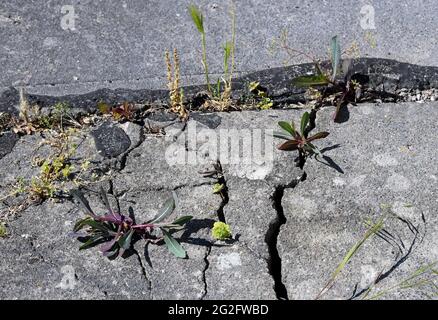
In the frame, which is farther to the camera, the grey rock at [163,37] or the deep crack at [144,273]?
the grey rock at [163,37]

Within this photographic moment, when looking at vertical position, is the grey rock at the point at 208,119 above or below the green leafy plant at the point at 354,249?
above

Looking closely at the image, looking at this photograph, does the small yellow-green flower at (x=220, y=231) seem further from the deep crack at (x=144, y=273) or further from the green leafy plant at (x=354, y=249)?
the green leafy plant at (x=354, y=249)

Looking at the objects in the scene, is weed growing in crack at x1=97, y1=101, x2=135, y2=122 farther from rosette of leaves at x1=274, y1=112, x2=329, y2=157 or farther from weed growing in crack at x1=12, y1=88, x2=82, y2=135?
rosette of leaves at x1=274, y1=112, x2=329, y2=157

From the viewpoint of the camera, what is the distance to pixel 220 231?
258 cm

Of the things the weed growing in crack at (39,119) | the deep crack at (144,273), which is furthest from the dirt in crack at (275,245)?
the weed growing in crack at (39,119)

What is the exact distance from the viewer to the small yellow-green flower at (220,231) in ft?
8.47

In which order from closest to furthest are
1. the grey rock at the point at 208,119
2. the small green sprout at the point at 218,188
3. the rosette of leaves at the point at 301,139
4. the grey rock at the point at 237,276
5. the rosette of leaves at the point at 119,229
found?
the grey rock at the point at 237,276 → the rosette of leaves at the point at 119,229 → the small green sprout at the point at 218,188 → the rosette of leaves at the point at 301,139 → the grey rock at the point at 208,119

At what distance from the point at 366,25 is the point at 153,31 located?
99cm

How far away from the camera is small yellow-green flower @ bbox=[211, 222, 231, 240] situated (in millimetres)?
2582

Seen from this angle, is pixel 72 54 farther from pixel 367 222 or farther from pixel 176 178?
pixel 367 222

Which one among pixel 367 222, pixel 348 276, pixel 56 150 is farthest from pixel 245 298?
pixel 56 150

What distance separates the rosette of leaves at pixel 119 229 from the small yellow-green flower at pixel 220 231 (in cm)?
10

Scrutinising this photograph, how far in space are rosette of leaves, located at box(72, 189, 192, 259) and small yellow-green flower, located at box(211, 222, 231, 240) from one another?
0.32 feet
